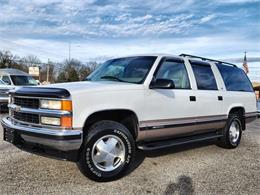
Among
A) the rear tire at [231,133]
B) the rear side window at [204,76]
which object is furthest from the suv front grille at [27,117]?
the rear tire at [231,133]

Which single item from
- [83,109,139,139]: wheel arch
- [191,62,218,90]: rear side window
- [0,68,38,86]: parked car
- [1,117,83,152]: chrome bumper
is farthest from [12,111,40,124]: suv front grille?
[0,68,38,86]: parked car

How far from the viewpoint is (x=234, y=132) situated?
6992 mm

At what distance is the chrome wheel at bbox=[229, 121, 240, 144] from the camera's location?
683cm

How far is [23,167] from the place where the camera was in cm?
491

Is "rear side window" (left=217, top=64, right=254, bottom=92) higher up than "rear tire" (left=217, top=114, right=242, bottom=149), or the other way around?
"rear side window" (left=217, top=64, right=254, bottom=92)

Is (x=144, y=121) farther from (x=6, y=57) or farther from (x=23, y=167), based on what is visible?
(x=6, y=57)

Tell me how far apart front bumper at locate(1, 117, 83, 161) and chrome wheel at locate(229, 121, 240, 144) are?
4.12 meters

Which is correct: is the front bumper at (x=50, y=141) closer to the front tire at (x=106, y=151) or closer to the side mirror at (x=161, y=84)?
the front tire at (x=106, y=151)

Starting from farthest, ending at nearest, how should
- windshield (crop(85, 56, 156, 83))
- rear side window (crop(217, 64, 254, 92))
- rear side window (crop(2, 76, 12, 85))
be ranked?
1. rear side window (crop(2, 76, 12, 85))
2. rear side window (crop(217, 64, 254, 92))
3. windshield (crop(85, 56, 156, 83))

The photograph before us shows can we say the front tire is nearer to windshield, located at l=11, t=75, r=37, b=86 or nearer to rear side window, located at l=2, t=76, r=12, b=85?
windshield, located at l=11, t=75, r=37, b=86

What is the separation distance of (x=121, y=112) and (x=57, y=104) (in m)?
1.08

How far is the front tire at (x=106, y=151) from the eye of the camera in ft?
13.7

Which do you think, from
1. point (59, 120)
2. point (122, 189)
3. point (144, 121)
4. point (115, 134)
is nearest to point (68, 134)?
point (59, 120)

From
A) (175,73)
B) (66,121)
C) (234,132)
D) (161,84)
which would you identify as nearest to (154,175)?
(161,84)
